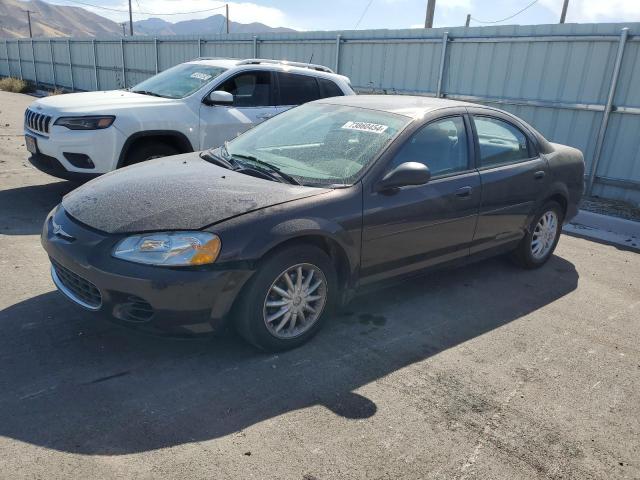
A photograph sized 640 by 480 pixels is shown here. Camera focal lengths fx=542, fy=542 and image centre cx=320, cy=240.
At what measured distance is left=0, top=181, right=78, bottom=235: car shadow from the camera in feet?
18.9

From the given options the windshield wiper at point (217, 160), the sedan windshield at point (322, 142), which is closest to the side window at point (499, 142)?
the sedan windshield at point (322, 142)

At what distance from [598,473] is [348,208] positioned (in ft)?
6.70

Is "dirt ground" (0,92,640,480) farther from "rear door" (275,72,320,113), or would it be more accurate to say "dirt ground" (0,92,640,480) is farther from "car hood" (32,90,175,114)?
"rear door" (275,72,320,113)

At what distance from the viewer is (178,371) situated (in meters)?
3.28

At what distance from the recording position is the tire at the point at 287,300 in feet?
10.8

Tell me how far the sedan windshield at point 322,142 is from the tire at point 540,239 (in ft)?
6.51

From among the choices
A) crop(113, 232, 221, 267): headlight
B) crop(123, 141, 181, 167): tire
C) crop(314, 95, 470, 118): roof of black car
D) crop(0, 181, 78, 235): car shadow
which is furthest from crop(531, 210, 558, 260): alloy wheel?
crop(0, 181, 78, 235): car shadow

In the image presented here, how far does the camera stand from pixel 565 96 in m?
8.84

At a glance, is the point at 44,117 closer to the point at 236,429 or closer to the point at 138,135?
the point at 138,135

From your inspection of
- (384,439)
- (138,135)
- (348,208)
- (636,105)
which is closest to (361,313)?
(348,208)

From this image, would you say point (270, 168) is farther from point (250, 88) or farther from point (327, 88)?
point (327, 88)

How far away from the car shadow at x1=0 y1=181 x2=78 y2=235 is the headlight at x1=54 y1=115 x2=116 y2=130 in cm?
107

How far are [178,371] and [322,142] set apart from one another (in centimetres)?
199

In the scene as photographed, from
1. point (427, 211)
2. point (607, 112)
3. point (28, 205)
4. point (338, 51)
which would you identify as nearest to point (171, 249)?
point (427, 211)
